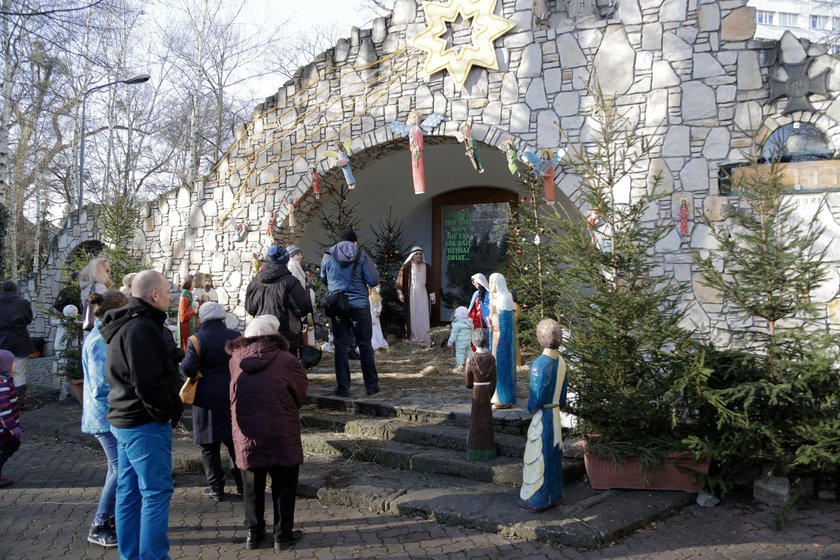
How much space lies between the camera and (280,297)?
666 cm

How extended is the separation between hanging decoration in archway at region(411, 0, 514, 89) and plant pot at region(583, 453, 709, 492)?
657 cm

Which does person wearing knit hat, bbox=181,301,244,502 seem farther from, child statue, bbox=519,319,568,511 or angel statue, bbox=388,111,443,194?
angel statue, bbox=388,111,443,194

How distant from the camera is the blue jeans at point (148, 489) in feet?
12.5

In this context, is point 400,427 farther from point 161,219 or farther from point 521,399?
point 161,219

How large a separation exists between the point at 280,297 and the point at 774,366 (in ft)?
14.0

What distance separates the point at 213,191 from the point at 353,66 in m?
3.61

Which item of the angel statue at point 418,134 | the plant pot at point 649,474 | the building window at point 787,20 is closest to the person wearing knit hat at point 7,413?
the plant pot at point 649,474

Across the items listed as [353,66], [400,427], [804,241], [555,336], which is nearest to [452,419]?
[400,427]

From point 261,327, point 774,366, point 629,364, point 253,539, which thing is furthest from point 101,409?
point 774,366

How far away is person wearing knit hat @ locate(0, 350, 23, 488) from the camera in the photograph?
5.81 meters

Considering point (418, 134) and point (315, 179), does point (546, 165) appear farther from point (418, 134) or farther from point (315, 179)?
point (315, 179)

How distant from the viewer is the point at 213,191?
12.8m

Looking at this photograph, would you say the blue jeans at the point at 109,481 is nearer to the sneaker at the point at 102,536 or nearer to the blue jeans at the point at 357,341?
the sneaker at the point at 102,536

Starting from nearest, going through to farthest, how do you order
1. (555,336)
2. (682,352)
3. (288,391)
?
(288,391) → (555,336) → (682,352)
